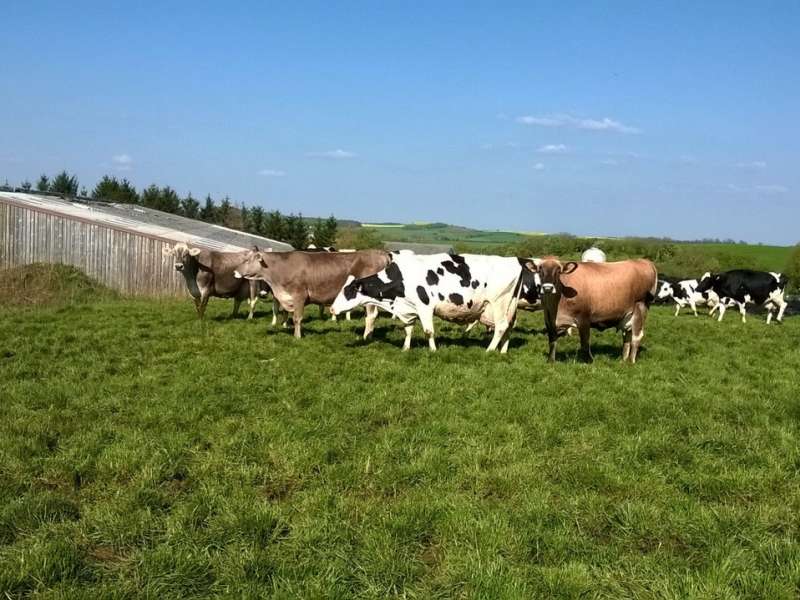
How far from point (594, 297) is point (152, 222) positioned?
29.8m

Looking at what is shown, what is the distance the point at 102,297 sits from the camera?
77.9 feet

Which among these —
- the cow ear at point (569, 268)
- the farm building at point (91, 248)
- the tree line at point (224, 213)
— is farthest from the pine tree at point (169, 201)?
the cow ear at point (569, 268)

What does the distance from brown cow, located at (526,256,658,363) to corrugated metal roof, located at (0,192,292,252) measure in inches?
740

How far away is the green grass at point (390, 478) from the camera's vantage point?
4754mm

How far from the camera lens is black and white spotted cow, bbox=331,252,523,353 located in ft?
43.9

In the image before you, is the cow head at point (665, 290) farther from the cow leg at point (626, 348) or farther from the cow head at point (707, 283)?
the cow leg at point (626, 348)

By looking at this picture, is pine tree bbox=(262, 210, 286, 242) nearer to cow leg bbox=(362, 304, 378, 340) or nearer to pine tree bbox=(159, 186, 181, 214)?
pine tree bbox=(159, 186, 181, 214)

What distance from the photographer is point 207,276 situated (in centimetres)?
1773

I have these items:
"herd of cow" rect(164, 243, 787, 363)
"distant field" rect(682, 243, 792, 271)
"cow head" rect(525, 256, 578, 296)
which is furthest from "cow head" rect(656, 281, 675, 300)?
"distant field" rect(682, 243, 792, 271)

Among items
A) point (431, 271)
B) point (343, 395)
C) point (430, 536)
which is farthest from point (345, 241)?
point (430, 536)

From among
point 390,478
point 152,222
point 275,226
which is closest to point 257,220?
point 275,226

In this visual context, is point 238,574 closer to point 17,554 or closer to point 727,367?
point 17,554

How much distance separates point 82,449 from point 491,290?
8539 millimetres

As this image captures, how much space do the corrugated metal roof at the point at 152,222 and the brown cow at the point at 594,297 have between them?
740 inches
